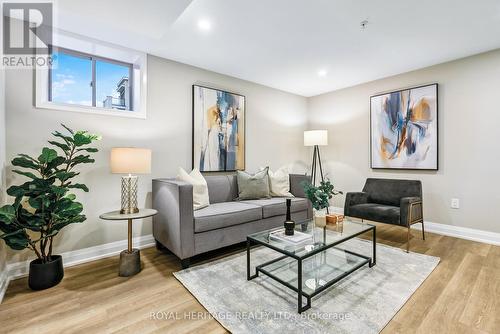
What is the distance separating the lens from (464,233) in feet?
10.2

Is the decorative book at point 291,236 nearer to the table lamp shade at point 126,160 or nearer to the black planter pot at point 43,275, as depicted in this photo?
the table lamp shade at point 126,160

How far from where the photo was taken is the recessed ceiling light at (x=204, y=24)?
2.29 meters

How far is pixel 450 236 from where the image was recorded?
10.4ft

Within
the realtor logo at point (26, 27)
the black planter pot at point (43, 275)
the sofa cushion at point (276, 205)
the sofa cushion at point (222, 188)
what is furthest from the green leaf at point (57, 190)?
the sofa cushion at point (276, 205)

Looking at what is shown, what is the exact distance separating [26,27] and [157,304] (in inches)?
109

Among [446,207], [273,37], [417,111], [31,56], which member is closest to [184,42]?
[273,37]

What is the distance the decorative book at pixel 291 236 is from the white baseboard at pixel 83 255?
1690mm

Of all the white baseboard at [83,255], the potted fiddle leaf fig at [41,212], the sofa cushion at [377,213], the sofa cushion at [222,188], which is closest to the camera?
the potted fiddle leaf fig at [41,212]

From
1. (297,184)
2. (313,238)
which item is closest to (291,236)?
(313,238)

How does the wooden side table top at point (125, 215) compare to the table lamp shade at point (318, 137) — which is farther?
the table lamp shade at point (318, 137)

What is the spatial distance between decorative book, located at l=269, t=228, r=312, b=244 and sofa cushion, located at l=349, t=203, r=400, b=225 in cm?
137

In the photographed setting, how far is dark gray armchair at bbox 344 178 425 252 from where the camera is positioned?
2.75 metres

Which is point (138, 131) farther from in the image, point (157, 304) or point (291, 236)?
point (291, 236)

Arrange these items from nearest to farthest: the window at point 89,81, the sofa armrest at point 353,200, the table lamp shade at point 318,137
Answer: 1. the window at point 89,81
2. the sofa armrest at point 353,200
3. the table lamp shade at point 318,137
